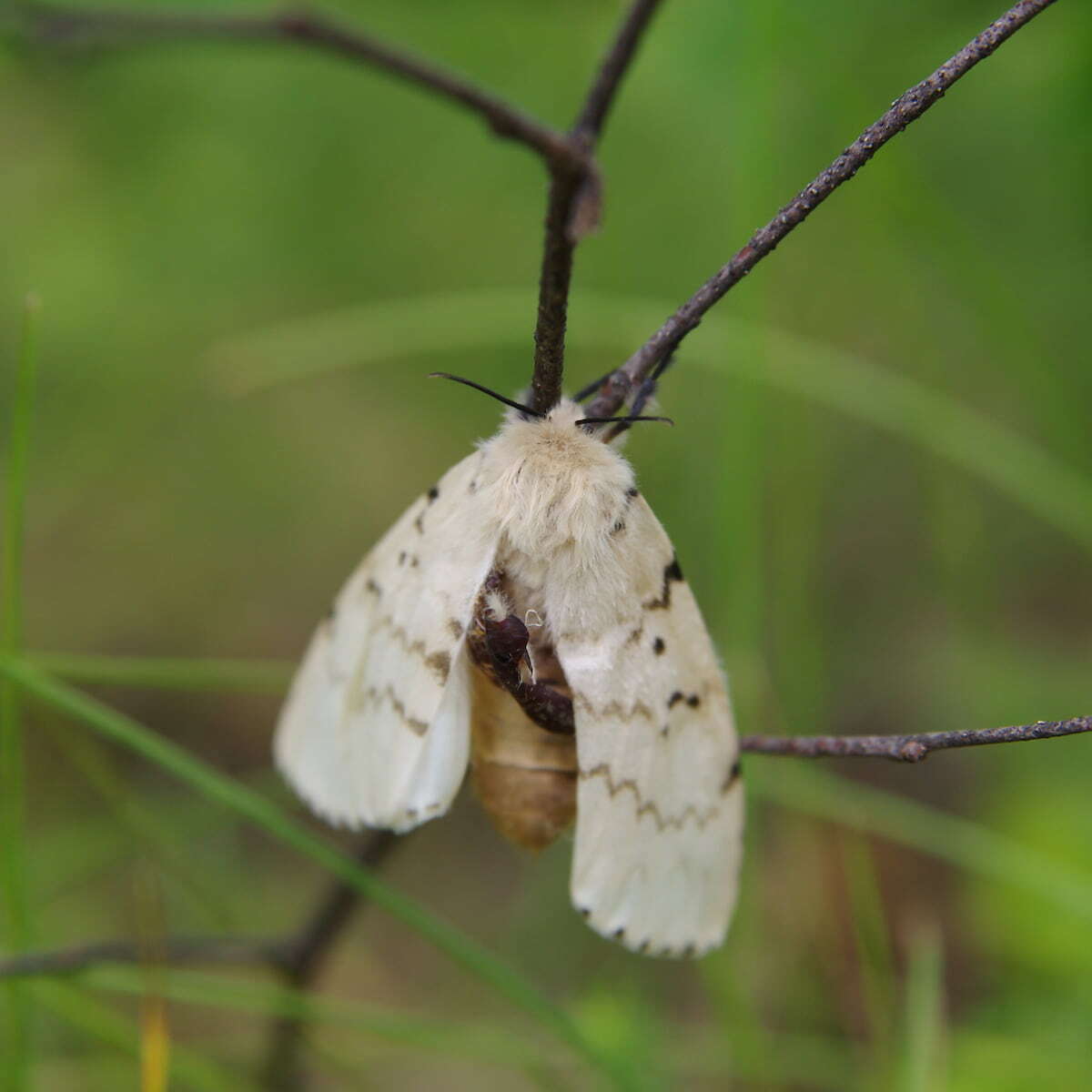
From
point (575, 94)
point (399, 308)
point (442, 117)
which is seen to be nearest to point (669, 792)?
point (399, 308)

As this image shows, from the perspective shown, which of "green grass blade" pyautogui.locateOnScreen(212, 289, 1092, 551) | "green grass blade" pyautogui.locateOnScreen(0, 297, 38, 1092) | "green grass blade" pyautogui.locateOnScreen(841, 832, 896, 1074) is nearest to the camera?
"green grass blade" pyautogui.locateOnScreen(0, 297, 38, 1092)

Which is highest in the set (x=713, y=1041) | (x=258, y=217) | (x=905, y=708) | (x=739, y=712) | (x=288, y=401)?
(x=258, y=217)

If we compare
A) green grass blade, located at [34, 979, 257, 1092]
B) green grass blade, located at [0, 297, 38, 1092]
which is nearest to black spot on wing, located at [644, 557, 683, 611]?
green grass blade, located at [0, 297, 38, 1092]

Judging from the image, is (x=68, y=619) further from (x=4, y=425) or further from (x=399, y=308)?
(x=399, y=308)

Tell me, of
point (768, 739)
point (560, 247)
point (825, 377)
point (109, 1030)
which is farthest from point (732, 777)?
point (825, 377)

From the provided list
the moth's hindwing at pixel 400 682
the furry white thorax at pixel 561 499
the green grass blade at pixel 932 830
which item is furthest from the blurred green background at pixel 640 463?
the furry white thorax at pixel 561 499

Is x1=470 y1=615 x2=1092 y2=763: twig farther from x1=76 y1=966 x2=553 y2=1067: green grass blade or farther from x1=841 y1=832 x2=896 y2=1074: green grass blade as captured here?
x1=841 y1=832 x2=896 y2=1074: green grass blade
